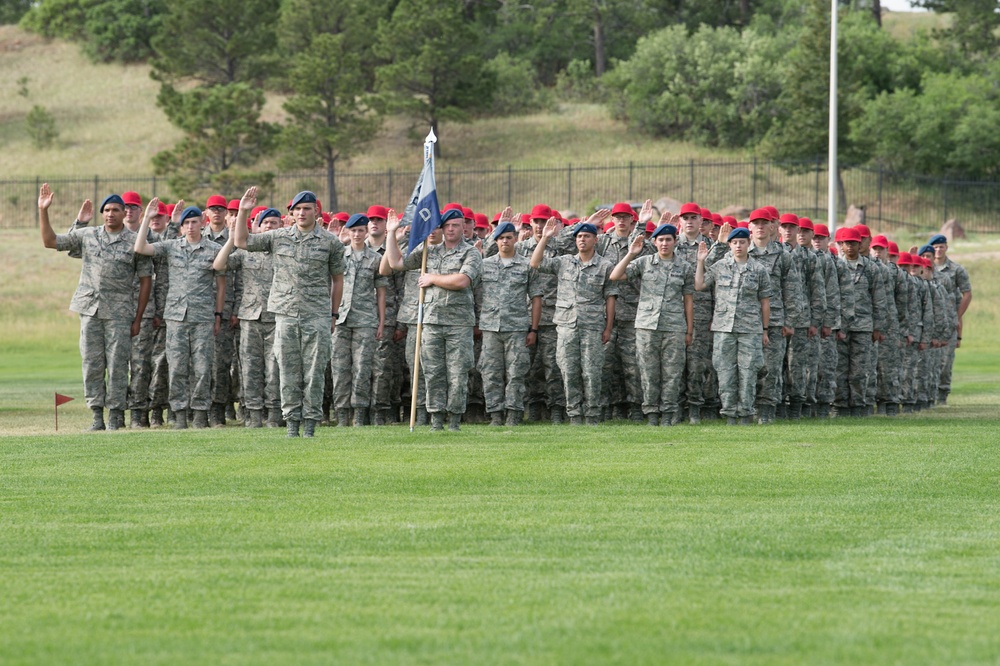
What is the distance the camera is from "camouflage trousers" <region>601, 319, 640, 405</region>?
16.2 metres

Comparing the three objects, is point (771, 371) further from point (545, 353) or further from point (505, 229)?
point (505, 229)

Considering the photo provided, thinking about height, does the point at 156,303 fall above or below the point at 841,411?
above

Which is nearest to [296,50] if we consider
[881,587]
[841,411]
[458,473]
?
[841,411]

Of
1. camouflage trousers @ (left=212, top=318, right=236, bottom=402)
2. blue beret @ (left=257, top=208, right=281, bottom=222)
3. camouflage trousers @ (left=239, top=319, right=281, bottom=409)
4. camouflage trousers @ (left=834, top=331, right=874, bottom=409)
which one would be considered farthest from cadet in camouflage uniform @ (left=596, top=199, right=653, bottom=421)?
camouflage trousers @ (left=212, top=318, right=236, bottom=402)

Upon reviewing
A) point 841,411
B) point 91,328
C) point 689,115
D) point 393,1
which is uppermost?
point 393,1

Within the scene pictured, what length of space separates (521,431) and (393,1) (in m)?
52.1

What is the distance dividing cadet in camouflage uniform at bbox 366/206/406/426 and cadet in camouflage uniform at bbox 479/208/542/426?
104 cm

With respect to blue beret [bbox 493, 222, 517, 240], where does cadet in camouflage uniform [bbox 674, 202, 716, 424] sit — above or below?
below

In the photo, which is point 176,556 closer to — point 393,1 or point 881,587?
point 881,587

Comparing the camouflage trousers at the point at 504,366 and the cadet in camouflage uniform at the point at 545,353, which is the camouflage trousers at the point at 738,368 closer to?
the cadet in camouflage uniform at the point at 545,353

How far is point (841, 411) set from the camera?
18.2 metres

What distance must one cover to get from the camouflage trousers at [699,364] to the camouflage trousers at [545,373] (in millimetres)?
1352

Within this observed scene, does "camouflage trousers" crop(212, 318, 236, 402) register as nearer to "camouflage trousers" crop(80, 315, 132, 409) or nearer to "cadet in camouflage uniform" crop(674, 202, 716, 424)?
"camouflage trousers" crop(80, 315, 132, 409)

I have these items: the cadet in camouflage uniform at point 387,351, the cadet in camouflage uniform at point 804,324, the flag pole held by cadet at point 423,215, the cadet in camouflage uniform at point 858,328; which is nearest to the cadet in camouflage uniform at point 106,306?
the cadet in camouflage uniform at point 387,351
